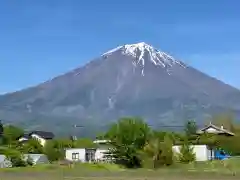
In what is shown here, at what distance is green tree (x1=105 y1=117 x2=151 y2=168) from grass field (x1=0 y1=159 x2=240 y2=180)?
2112 mm

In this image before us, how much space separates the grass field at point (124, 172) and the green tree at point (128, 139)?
211 cm

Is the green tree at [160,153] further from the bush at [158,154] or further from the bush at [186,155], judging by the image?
the bush at [186,155]

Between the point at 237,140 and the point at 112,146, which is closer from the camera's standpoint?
the point at 112,146

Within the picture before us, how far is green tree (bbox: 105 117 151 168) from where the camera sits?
200 ft

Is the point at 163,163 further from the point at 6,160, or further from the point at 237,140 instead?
the point at 237,140

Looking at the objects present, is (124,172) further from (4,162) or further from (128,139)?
(128,139)

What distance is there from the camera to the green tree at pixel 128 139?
2403 inches

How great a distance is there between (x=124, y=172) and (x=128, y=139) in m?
18.7

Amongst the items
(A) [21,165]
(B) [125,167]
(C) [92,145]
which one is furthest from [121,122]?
(C) [92,145]

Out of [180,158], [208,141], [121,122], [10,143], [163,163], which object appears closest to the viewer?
[163,163]

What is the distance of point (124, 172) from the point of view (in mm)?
44281

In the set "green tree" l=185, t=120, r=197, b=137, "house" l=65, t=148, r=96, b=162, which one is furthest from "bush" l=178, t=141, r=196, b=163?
"green tree" l=185, t=120, r=197, b=137

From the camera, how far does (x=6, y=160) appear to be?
58469 millimetres

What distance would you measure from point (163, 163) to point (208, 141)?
65.3ft
